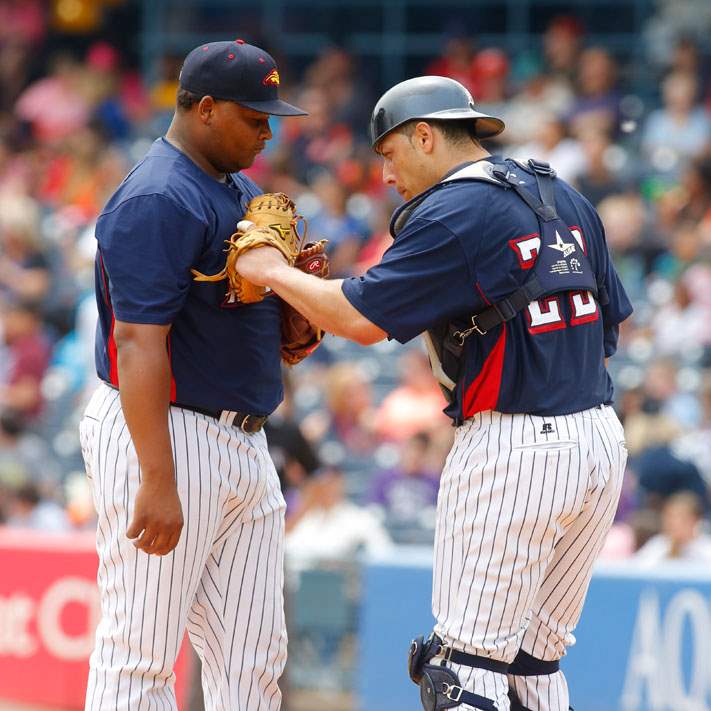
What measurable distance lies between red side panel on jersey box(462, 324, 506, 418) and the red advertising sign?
366 cm

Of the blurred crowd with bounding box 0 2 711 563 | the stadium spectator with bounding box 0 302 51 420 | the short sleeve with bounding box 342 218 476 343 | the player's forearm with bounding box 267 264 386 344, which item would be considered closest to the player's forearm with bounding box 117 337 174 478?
the player's forearm with bounding box 267 264 386 344

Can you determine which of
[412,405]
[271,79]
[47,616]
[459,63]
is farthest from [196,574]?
[459,63]

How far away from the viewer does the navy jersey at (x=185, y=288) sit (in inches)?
135

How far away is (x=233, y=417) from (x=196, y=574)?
43cm

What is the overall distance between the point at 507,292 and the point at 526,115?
7474 mm

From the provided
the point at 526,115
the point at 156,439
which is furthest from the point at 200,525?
the point at 526,115

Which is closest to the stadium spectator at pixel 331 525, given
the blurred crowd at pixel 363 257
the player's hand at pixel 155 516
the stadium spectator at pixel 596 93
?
the blurred crowd at pixel 363 257

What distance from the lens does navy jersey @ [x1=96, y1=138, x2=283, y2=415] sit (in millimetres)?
3434

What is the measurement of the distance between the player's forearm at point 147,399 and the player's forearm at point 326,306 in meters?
0.37

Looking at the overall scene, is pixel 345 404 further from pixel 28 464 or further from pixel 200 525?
pixel 200 525

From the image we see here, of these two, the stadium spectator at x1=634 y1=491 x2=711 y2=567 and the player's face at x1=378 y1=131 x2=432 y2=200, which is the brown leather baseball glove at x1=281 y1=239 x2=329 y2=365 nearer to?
the player's face at x1=378 y1=131 x2=432 y2=200

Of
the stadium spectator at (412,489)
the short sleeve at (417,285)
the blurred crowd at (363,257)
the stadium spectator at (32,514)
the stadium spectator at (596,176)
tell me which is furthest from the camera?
the stadium spectator at (596,176)

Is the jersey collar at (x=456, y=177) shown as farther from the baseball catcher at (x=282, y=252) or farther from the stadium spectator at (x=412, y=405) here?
the stadium spectator at (x=412, y=405)

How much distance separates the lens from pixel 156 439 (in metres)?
3.45
